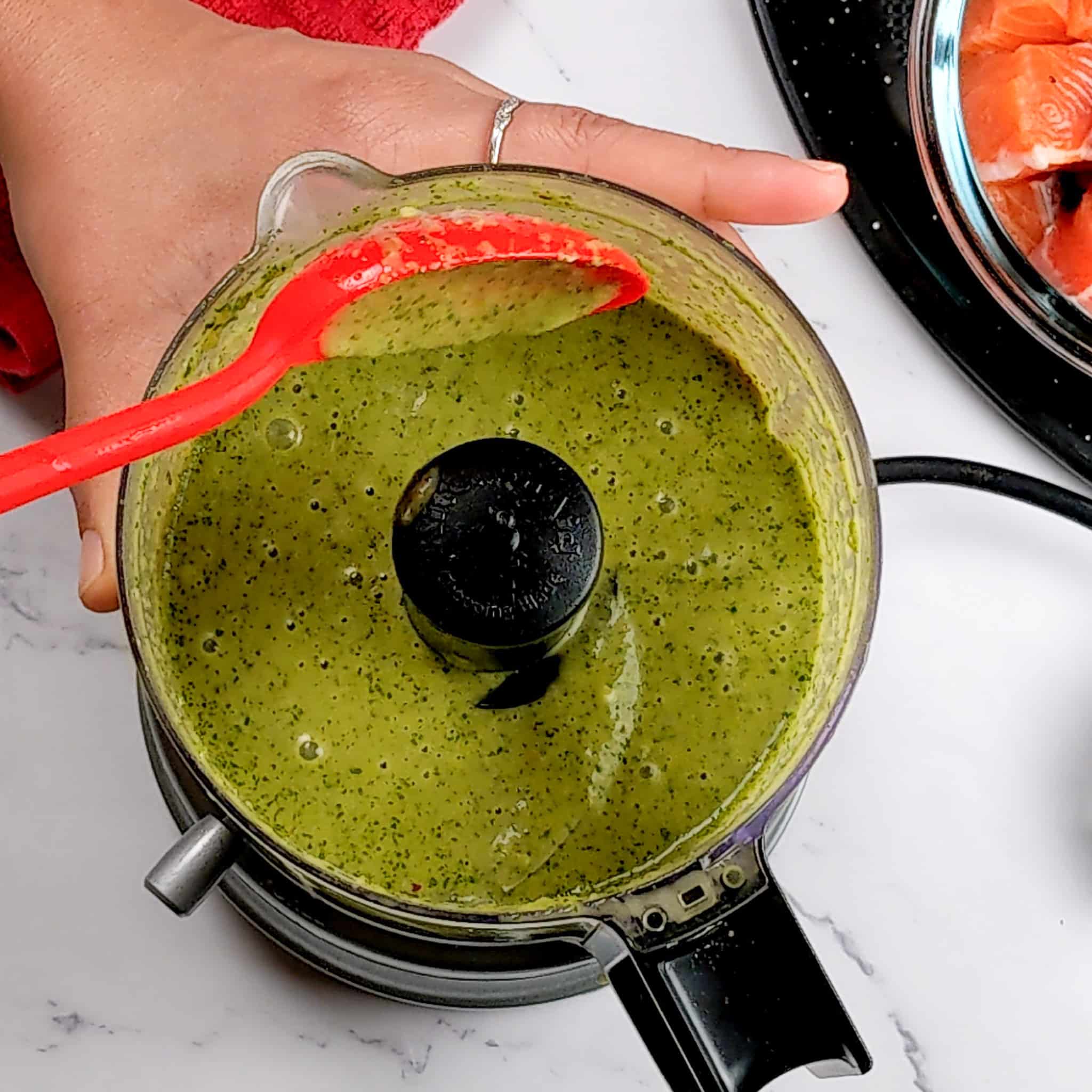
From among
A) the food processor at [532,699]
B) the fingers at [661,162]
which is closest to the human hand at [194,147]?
the fingers at [661,162]

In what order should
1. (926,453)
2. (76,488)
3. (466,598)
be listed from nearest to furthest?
(466,598) < (76,488) < (926,453)

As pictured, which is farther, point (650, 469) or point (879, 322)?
point (879, 322)

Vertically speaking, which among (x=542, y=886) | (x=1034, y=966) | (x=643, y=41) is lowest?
(x=1034, y=966)

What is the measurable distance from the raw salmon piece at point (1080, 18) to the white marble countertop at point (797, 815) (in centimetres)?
15

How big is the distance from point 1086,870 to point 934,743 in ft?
0.31

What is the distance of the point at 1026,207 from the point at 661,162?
206 millimetres

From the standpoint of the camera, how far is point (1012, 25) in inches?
26.8

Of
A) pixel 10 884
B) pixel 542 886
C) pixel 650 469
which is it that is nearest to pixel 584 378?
pixel 650 469

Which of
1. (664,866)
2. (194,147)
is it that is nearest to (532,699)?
(664,866)

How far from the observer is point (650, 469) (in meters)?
0.52

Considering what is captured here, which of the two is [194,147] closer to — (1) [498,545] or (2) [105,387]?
(2) [105,387]

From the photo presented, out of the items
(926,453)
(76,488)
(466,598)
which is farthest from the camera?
(926,453)

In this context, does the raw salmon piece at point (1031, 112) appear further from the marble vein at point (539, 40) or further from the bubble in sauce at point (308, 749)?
the bubble in sauce at point (308, 749)

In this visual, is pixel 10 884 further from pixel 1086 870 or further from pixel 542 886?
pixel 1086 870
